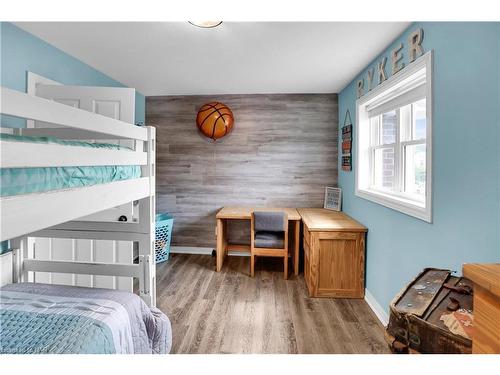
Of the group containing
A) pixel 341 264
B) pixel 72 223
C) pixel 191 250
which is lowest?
pixel 191 250

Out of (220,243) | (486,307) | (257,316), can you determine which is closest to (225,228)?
(220,243)

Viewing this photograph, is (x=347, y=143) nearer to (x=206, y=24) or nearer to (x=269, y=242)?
(x=269, y=242)

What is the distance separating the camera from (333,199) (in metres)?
3.95

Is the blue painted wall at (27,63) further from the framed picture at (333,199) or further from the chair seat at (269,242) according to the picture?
the framed picture at (333,199)

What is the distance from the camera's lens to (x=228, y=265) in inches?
151

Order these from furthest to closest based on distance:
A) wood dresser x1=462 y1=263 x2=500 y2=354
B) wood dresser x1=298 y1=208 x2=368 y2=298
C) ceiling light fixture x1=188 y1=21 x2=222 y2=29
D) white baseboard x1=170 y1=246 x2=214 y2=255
A: white baseboard x1=170 y1=246 x2=214 y2=255, wood dresser x1=298 y1=208 x2=368 y2=298, ceiling light fixture x1=188 y1=21 x2=222 y2=29, wood dresser x1=462 y1=263 x2=500 y2=354

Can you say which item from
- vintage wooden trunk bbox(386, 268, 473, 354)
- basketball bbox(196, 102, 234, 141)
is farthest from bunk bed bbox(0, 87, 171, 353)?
basketball bbox(196, 102, 234, 141)

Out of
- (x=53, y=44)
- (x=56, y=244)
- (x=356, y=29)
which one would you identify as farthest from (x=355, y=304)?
(x=53, y=44)

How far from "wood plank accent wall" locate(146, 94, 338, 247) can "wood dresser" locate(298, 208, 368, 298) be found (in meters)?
1.32

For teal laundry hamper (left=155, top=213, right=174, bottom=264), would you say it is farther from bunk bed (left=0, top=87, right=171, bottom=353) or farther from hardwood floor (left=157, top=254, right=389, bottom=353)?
bunk bed (left=0, top=87, right=171, bottom=353)

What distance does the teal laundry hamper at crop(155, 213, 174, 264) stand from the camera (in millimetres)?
3850

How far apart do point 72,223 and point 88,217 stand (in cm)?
70

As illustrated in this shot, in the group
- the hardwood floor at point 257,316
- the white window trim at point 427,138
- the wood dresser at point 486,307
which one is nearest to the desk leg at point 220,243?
the hardwood floor at point 257,316
